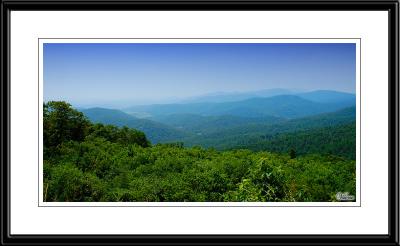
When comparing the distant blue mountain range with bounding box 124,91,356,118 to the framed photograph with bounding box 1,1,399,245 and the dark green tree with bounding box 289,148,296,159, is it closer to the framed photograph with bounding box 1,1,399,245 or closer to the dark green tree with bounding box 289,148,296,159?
the framed photograph with bounding box 1,1,399,245

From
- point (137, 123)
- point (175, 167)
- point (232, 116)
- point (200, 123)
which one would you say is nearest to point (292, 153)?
point (232, 116)

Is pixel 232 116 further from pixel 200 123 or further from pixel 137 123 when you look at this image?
pixel 137 123

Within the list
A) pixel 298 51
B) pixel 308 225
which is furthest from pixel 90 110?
pixel 308 225

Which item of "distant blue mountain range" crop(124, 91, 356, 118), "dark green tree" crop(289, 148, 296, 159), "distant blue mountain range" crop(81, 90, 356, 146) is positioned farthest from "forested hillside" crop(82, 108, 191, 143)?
"dark green tree" crop(289, 148, 296, 159)

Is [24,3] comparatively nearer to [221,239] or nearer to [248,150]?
[221,239]

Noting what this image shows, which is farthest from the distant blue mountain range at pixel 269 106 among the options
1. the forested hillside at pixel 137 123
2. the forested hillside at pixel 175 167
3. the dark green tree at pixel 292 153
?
the dark green tree at pixel 292 153

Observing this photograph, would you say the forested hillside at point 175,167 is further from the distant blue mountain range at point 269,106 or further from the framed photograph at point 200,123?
the distant blue mountain range at point 269,106
